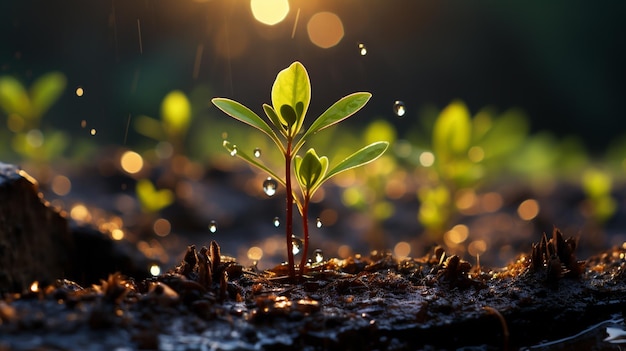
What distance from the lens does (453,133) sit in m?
2.99

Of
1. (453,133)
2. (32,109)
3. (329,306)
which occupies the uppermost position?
(32,109)

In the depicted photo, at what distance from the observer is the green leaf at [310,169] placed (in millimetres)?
1196

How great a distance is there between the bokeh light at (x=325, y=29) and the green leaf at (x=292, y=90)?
7103mm

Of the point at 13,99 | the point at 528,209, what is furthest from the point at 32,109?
the point at 528,209

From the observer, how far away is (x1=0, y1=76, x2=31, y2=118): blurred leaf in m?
3.33

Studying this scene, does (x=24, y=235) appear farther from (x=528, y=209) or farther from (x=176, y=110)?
(x=528, y=209)

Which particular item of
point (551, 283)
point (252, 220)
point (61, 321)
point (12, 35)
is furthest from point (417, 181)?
point (12, 35)

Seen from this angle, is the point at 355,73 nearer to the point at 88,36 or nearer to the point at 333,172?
the point at 88,36

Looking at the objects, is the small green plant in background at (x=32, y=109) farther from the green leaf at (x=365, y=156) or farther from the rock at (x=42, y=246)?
the green leaf at (x=365, y=156)

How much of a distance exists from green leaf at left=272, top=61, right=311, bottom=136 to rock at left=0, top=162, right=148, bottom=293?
2.35 ft

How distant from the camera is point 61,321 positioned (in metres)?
0.86

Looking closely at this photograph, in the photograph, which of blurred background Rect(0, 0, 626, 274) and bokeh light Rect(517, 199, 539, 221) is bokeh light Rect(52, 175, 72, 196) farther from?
blurred background Rect(0, 0, 626, 274)

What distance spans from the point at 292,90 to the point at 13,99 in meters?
2.73

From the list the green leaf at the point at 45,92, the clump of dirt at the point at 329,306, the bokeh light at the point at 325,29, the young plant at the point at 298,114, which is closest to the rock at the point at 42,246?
the clump of dirt at the point at 329,306
